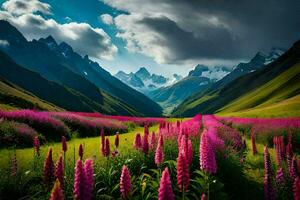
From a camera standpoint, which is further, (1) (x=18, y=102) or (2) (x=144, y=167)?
(1) (x=18, y=102)

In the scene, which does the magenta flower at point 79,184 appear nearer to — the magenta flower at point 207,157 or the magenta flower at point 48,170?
the magenta flower at point 48,170

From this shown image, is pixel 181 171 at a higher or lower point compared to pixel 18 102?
lower

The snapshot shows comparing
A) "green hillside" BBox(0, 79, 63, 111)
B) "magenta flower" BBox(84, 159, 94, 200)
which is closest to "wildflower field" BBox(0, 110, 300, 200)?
"magenta flower" BBox(84, 159, 94, 200)

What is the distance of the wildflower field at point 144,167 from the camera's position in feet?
20.1

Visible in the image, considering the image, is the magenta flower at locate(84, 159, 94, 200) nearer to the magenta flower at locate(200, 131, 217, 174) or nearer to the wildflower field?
the wildflower field

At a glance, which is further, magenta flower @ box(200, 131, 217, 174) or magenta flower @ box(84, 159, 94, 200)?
magenta flower @ box(200, 131, 217, 174)

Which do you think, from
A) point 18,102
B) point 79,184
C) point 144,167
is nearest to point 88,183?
point 79,184

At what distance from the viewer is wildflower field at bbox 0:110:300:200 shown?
6.11m

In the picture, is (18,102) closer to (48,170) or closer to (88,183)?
(48,170)

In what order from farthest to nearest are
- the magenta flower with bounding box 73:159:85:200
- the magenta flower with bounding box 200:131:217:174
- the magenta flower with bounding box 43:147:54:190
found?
the magenta flower with bounding box 200:131:217:174 → the magenta flower with bounding box 43:147:54:190 → the magenta flower with bounding box 73:159:85:200

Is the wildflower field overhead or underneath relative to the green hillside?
underneath

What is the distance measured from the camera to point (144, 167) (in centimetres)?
940

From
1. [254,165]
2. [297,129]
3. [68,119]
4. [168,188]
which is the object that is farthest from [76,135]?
[168,188]

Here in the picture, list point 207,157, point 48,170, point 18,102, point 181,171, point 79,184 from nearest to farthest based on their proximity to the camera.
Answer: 1. point 79,184
2. point 181,171
3. point 48,170
4. point 207,157
5. point 18,102
